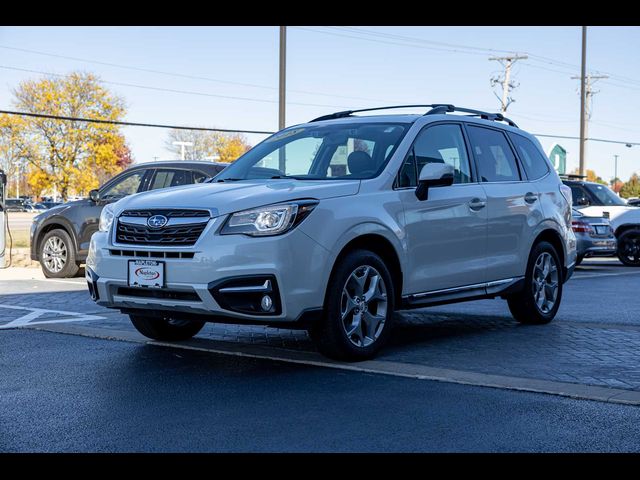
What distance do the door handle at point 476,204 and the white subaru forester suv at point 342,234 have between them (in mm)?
16

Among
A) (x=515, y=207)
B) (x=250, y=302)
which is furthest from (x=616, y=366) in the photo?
(x=250, y=302)

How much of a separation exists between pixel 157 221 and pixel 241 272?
760 mm

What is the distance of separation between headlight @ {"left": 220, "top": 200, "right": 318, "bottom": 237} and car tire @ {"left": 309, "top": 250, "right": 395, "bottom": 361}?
0.54m

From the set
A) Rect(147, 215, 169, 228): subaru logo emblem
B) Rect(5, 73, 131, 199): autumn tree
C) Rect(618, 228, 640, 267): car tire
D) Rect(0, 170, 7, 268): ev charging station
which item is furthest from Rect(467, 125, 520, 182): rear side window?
Rect(5, 73, 131, 199): autumn tree

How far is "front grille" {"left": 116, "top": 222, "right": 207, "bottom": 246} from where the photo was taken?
19.9 ft

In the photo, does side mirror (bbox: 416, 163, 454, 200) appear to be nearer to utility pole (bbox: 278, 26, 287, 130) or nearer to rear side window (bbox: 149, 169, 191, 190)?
rear side window (bbox: 149, 169, 191, 190)

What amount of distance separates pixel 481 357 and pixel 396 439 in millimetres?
2664

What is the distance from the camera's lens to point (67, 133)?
1934 inches

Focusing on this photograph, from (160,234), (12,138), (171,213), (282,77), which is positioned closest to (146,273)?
(160,234)

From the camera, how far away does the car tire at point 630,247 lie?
20.3 meters

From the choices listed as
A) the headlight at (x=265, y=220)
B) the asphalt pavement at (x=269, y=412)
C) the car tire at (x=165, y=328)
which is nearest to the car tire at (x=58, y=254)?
the car tire at (x=165, y=328)

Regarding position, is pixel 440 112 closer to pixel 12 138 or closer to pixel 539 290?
pixel 539 290
